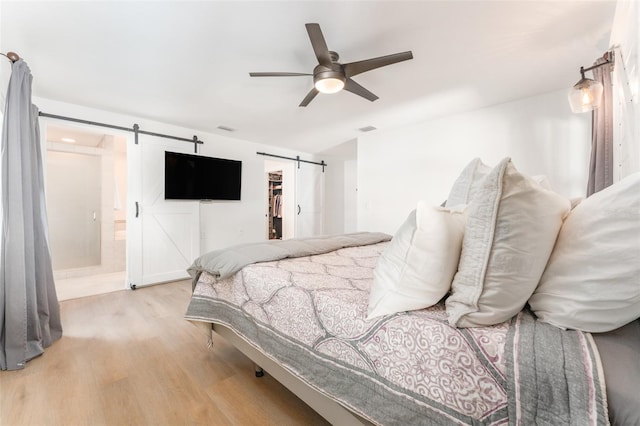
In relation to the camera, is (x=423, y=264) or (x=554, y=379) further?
(x=423, y=264)

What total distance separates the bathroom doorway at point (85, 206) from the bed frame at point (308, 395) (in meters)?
3.98

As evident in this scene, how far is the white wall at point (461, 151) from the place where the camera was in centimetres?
303

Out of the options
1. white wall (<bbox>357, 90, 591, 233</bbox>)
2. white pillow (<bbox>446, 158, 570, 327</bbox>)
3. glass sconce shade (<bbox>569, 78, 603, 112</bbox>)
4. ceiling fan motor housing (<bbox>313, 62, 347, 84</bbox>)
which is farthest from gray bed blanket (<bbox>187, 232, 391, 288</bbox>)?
white wall (<bbox>357, 90, 591, 233</bbox>)

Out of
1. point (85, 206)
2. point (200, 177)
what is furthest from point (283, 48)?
point (85, 206)

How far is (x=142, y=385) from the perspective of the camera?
1.64m

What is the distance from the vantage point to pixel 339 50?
2242 millimetres

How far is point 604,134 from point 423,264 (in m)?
2.37

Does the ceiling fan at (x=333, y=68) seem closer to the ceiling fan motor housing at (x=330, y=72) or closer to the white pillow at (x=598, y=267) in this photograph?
the ceiling fan motor housing at (x=330, y=72)

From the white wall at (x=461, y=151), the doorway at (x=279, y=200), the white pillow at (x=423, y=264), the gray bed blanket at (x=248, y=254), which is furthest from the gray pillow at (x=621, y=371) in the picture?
the doorway at (x=279, y=200)

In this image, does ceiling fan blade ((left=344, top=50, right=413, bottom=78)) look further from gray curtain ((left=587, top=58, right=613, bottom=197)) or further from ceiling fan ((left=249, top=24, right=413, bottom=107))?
gray curtain ((left=587, top=58, right=613, bottom=197))

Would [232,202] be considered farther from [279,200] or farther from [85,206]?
[85,206]

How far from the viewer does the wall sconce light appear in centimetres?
191

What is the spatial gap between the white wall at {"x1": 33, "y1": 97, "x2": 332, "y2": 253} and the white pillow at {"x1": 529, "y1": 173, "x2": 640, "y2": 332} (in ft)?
15.1

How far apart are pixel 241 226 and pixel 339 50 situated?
3.64 meters
